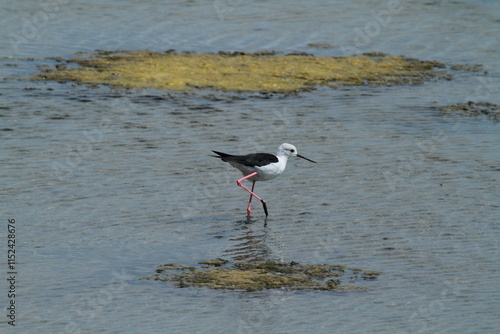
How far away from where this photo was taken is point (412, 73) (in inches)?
843

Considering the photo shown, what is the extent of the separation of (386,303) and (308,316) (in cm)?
91

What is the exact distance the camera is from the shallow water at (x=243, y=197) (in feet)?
30.0

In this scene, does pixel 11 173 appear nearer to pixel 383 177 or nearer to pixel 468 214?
pixel 383 177

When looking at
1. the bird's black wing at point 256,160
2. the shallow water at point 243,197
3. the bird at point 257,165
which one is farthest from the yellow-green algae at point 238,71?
the bird's black wing at point 256,160

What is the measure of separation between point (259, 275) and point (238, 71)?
11515 millimetres

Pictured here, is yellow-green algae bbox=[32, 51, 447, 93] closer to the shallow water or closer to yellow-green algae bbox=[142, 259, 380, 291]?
the shallow water

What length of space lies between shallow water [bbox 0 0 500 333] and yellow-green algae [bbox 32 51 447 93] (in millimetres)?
728

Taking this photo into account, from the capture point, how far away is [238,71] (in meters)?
21.0

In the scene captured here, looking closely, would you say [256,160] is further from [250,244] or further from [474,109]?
[474,109]

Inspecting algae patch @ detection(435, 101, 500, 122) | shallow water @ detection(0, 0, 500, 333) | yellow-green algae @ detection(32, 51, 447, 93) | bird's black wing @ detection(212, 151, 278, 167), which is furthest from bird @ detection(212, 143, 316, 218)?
yellow-green algae @ detection(32, 51, 447, 93)

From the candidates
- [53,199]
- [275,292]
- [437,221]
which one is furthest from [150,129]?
[275,292]

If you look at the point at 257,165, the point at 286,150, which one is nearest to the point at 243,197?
the point at 257,165

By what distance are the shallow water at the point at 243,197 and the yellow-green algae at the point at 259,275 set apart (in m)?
0.19

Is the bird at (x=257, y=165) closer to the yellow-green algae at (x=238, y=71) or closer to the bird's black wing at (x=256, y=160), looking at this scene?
the bird's black wing at (x=256, y=160)
